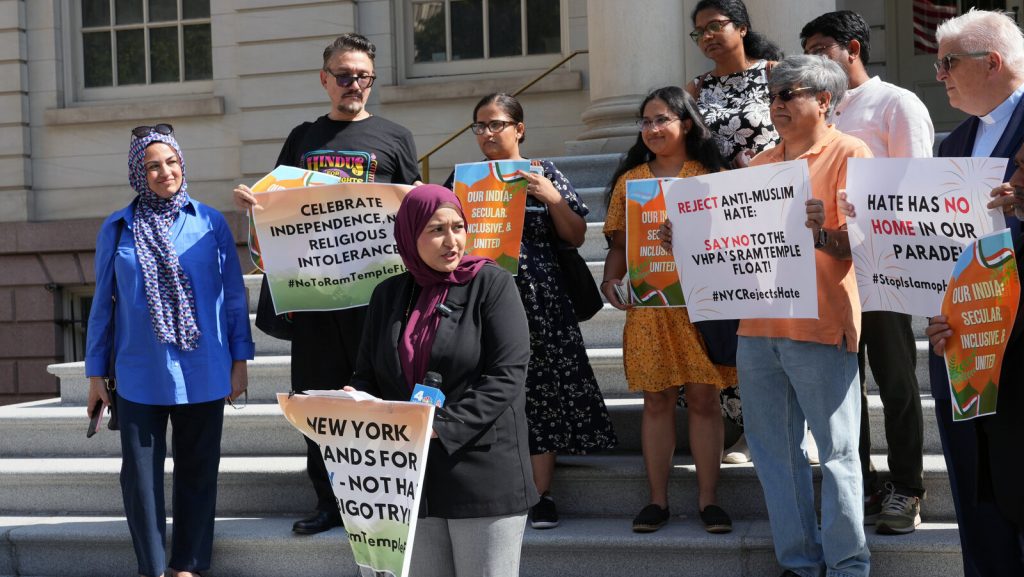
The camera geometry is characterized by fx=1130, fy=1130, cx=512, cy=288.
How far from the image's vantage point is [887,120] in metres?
4.30

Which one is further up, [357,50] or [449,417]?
[357,50]

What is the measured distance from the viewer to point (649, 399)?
4688mm

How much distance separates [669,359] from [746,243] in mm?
834

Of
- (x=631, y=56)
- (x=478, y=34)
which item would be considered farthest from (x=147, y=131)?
(x=478, y=34)

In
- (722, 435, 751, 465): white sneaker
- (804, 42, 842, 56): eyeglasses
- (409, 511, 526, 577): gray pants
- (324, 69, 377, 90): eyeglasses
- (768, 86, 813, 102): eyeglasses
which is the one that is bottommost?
(722, 435, 751, 465): white sneaker

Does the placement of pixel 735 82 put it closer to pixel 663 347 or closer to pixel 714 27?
pixel 714 27

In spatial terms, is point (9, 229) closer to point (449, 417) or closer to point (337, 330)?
point (337, 330)

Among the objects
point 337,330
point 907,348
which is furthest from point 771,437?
point 337,330

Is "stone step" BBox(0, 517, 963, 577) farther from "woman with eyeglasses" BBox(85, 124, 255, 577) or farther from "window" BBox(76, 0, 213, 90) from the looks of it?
"window" BBox(76, 0, 213, 90)

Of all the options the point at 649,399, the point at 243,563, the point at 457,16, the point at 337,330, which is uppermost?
the point at 457,16

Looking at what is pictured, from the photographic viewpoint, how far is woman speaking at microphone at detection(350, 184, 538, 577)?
128 inches

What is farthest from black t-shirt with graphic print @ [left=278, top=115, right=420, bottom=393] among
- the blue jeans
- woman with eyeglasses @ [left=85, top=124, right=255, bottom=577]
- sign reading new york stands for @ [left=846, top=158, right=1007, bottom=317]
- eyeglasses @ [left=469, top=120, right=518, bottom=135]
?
sign reading new york stands for @ [left=846, top=158, right=1007, bottom=317]

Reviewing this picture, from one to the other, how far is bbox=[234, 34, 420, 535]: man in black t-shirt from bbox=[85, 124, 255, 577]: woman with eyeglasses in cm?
33

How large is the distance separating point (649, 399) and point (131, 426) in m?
2.13
